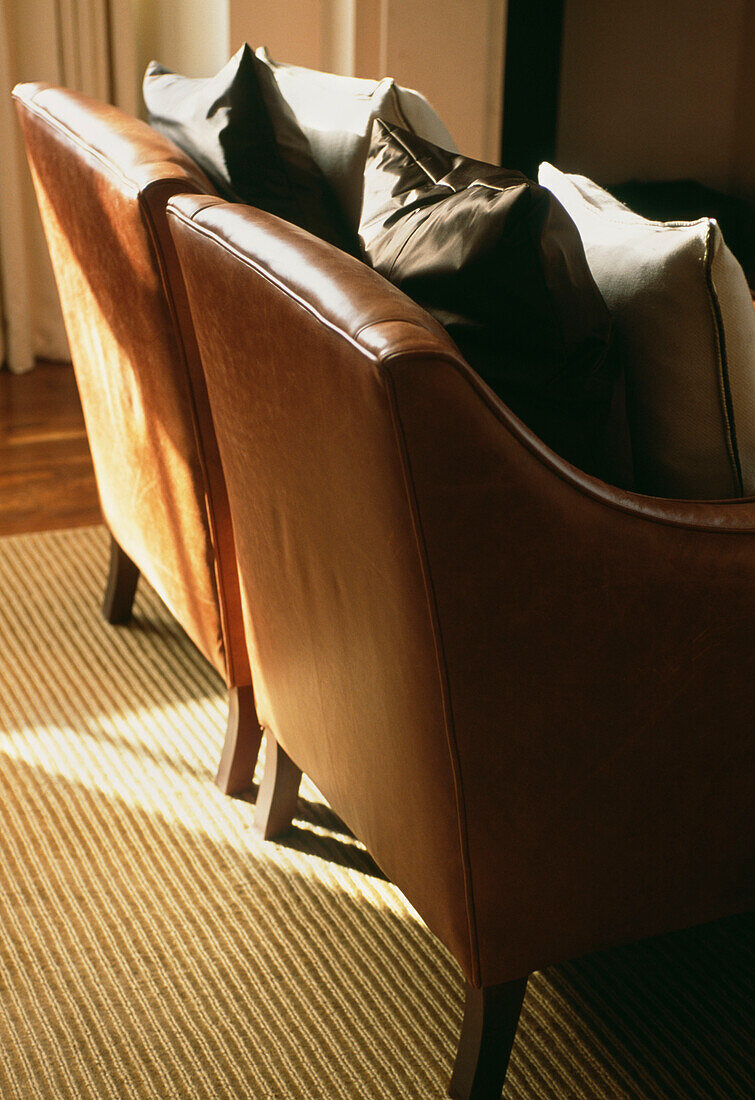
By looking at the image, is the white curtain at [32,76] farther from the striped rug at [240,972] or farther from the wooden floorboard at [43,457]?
the striped rug at [240,972]

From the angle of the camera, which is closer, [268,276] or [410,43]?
[268,276]

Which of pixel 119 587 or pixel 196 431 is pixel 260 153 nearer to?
pixel 196 431

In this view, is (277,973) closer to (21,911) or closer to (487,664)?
(21,911)

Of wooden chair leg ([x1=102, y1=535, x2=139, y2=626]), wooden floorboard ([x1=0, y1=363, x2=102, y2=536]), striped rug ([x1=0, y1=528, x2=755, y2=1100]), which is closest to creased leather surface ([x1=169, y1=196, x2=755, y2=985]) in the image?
striped rug ([x1=0, y1=528, x2=755, y2=1100])

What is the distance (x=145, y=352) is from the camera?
1548 millimetres

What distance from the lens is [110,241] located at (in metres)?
1.53

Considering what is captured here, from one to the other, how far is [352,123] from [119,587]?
955mm

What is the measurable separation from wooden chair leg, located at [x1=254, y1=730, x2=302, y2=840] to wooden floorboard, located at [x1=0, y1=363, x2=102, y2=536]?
3.99 feet

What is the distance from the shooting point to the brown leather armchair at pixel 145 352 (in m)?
1.45

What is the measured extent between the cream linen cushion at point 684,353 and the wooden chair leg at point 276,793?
64 cm

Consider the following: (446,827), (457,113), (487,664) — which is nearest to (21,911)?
(446,827)

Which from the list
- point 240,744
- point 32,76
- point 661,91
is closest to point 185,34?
point 32,76

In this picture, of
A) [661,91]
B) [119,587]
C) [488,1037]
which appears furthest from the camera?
[661,91]

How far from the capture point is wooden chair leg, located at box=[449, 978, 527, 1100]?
115cm
